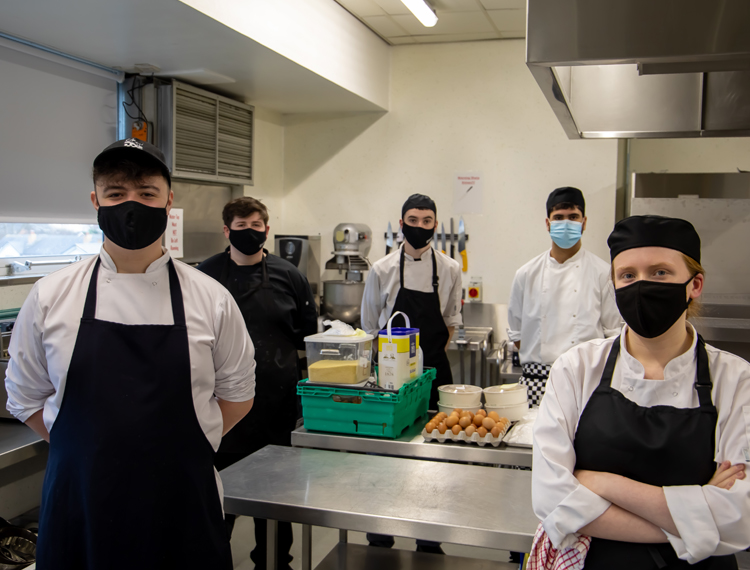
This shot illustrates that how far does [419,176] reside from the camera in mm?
4980

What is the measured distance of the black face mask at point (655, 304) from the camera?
4.62 feet

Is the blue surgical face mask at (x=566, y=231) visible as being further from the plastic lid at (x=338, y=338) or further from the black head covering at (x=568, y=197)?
the plastic lid at (x=338, y=338)

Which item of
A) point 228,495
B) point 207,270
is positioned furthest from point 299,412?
point 228,495

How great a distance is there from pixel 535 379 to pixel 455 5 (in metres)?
2.39

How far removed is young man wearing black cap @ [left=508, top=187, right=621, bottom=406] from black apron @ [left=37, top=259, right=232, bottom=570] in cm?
205

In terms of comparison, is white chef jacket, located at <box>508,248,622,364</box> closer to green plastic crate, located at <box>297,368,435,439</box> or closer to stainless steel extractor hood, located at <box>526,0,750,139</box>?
green plastic crate, located at <box>297,368,435,439</box>

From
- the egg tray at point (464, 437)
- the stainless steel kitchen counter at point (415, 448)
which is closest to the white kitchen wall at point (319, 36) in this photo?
the stainless steel kitchen counter at point (415, 448)

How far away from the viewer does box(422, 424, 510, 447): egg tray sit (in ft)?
7.20

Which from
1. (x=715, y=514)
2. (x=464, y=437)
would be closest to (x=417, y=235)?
(x=464, y=437)

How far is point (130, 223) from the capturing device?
5.23 ft

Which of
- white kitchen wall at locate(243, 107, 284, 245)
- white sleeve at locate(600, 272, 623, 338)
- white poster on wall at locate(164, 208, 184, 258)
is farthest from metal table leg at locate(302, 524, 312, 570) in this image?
white kitchen wall at locate(243, 107, 284, 245)

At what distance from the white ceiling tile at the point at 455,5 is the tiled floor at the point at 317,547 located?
3.17 m

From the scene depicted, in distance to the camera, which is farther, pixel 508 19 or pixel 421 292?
pixel 508 19

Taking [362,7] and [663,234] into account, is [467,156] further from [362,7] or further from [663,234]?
[663,234]
